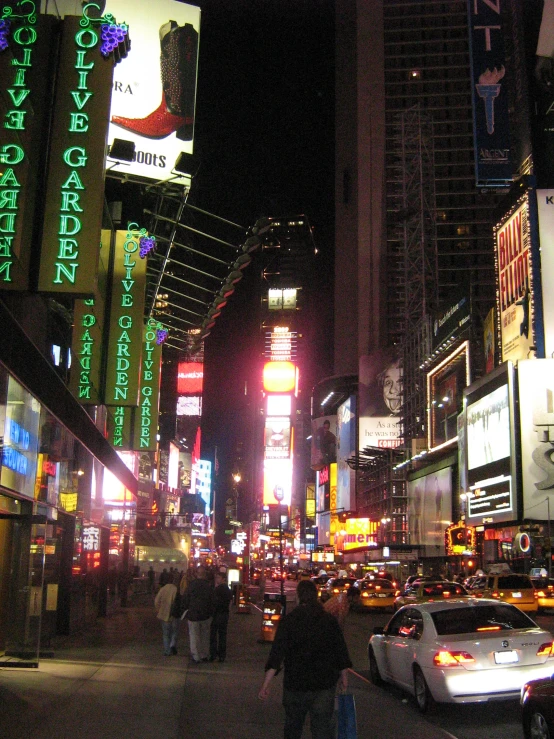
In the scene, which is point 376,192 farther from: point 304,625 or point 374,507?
point 304,625

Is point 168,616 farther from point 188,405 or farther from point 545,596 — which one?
point 188,405

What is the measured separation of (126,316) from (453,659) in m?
14.8

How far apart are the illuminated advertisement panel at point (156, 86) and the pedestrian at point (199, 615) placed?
36.7 ft

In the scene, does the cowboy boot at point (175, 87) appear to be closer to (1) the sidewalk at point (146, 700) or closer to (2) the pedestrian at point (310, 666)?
(1) the sidewalk at point (146, 700)

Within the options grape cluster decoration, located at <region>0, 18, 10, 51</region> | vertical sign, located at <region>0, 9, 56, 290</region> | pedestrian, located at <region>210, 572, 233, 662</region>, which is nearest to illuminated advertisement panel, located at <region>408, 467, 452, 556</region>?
pedestrian, located at <region>210, 572, 233, 662</region>

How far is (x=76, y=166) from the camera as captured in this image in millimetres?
14297

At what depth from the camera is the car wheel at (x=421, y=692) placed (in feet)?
34.0

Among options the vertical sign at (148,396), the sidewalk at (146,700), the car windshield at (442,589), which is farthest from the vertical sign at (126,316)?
the car windshield at (442,589)

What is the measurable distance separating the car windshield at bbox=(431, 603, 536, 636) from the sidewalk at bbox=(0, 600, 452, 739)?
119cm

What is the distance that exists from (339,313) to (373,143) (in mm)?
27293

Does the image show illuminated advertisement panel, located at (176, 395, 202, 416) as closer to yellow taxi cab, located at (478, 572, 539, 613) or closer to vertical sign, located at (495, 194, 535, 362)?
vertical sign, located at (495, 194, 535, 362)

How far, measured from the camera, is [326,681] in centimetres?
636

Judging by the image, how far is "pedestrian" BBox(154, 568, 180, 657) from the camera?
1684 cm

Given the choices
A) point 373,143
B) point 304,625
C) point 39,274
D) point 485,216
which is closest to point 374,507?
point 485,216
